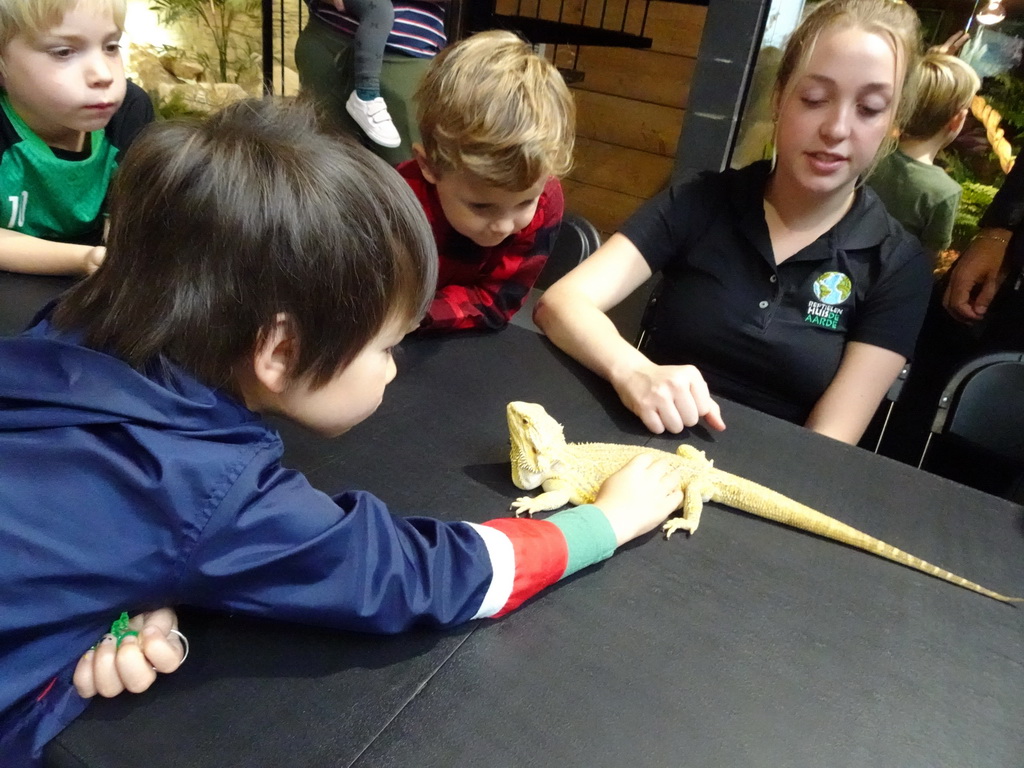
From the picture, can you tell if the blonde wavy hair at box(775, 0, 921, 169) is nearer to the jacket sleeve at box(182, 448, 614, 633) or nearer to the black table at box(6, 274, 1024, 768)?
the black table at box(6, 274, 1024, 768)

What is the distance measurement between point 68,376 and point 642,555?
2.62 feet

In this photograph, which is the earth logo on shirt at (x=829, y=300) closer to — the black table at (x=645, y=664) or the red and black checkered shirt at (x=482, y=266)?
the black table at (x=645, y=664)

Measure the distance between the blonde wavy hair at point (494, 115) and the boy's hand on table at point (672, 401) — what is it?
0.58m

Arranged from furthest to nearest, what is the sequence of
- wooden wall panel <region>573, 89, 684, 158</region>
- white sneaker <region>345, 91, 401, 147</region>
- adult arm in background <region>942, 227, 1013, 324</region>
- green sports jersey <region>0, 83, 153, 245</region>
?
wooden wall panel <region>573, 89, 684, 158</region> < white sneaker <region>345, 91, 401, 147</region> < adult arm in background <region>942, 227, 1013, 324</region> < green sports jersey <region>0, 83, 153, 245</region>

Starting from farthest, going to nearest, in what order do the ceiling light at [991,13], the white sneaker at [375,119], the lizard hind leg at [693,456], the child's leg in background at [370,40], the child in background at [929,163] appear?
the white sneaker at [375,119] → the child's leg in background at [370,40] → the ceiling light at [991,13] → the child in background at [929,163] → the lizard hind leg at [693,456]

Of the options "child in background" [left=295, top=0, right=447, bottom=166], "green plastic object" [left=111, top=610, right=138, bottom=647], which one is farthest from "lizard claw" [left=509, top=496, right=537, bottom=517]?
"child in background" [left=295, top=0, right=447, bottom=166]

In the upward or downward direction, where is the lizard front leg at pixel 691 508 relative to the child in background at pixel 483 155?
downward

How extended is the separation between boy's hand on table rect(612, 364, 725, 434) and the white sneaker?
6.94 feet

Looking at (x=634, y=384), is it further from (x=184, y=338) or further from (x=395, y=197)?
(x=184, y=338)

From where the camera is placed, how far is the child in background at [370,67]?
297cm

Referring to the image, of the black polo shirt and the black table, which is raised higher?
the black polo shirt

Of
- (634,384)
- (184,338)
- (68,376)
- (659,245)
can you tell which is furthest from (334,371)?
(659,245)

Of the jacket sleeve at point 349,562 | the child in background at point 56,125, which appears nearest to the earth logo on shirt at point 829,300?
the jacket sleeve at point 349,562

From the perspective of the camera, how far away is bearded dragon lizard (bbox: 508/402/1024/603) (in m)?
1.15
